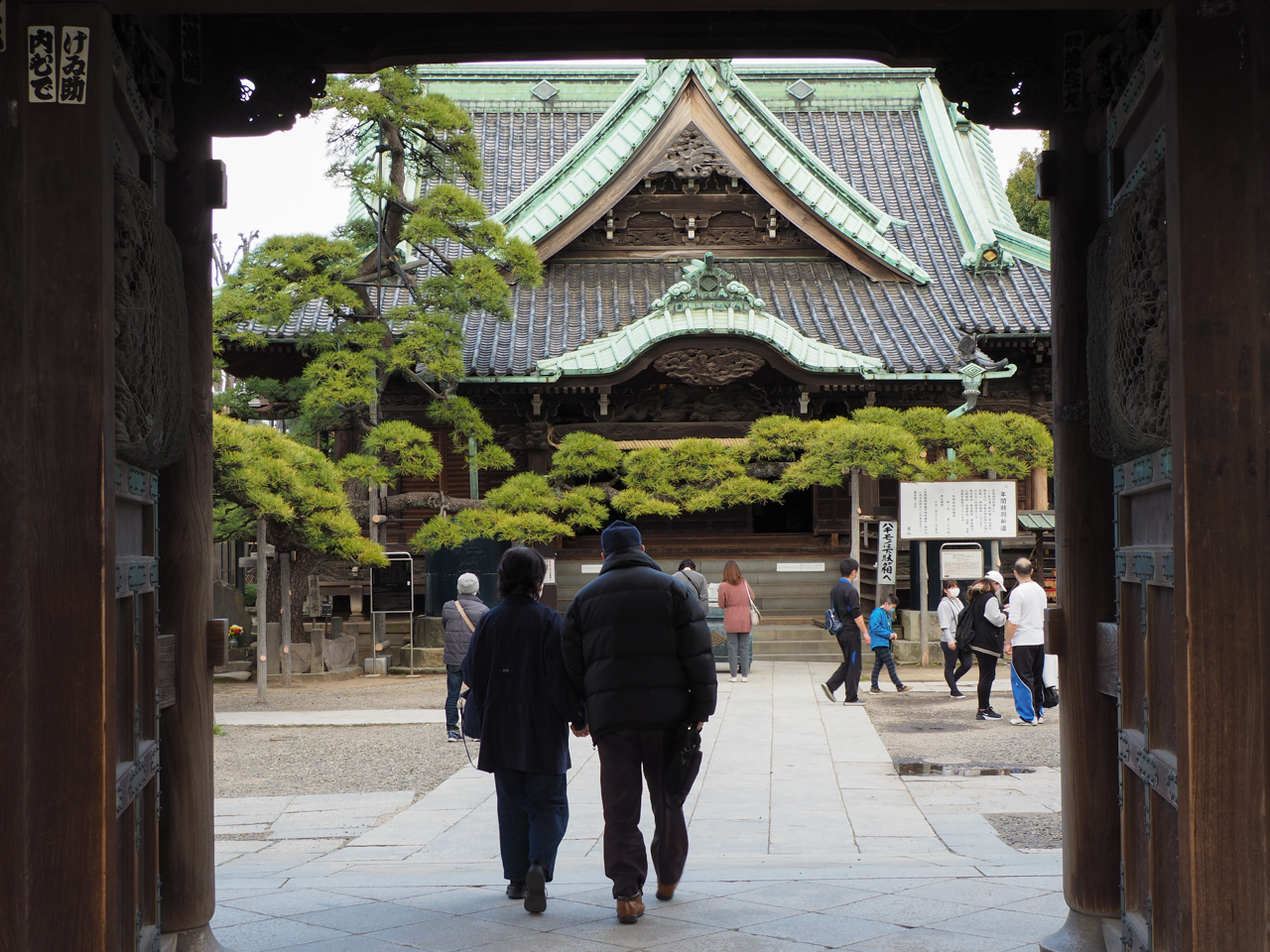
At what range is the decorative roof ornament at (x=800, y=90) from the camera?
83.1 feet

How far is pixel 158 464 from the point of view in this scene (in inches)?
153

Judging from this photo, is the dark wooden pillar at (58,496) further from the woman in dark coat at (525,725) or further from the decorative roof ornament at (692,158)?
the decorative roof ornament at (692,158)

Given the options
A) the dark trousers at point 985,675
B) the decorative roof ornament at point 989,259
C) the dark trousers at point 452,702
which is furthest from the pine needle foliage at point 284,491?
the decorative roof ornament at point 989,259

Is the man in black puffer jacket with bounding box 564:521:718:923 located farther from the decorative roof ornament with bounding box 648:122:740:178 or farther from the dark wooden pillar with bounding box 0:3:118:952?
the decorative roof ornament with bounding box 648:122:740:178

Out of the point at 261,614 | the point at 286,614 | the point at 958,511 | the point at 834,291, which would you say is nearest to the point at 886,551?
the point at 958,511

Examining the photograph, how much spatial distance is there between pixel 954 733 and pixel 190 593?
8224 millimetres

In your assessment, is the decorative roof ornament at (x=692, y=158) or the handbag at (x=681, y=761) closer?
the handbag at (x=681, y=761)

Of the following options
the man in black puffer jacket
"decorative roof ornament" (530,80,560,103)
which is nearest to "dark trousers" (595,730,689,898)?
the man in black puffer jacket

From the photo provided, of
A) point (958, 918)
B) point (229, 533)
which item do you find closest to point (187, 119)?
point (958, 918)

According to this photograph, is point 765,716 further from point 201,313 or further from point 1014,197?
point 1014,197

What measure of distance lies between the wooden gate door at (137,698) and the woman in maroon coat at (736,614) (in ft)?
35.9

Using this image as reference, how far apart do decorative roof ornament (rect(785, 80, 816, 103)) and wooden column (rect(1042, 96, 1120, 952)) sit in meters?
22.0

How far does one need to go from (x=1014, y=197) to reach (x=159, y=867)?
32971 mm

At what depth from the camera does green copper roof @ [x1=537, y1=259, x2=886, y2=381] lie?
17766mm
